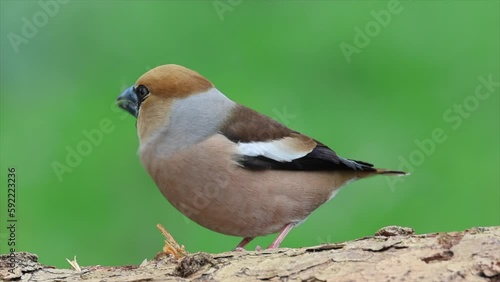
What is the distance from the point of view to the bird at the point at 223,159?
104 inches

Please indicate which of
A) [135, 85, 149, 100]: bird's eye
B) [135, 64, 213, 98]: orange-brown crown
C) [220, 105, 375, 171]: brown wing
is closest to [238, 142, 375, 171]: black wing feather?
[220, 105, 375, 171]: brown wing

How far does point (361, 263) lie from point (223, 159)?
75 centimetres

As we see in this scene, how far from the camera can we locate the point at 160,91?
2.77 m

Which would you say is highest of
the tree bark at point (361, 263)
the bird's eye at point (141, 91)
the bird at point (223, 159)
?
the bird's eye at point (141, 91)

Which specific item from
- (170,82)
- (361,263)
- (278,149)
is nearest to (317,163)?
(278,149)

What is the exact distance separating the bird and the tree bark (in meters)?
0.39

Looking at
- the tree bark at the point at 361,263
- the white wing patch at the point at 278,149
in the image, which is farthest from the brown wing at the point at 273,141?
the tree bark at the point at 361,263

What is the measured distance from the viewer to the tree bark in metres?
2.03

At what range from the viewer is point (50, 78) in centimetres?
433

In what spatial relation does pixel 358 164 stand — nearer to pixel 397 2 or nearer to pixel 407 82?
pixel 407 82

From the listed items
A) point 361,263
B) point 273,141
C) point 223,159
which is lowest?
point 361,263

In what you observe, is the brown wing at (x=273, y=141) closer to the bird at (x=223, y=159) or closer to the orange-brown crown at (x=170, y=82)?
the bird at (x=223, y=159)

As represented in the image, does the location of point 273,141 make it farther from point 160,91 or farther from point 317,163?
point 160,91

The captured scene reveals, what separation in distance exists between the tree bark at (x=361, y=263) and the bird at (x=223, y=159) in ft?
1.27
